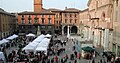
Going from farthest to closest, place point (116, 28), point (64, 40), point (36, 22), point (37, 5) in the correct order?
point (37, 5) < point (36, 22) < point (64, 40) < point (116, 28)

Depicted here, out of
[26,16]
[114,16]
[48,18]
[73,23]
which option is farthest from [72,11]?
[114,16]

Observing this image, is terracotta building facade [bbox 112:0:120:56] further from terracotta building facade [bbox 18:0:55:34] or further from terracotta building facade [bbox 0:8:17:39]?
terracotta building facade [bbox 18:0:55:34]

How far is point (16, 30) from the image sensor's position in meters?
77.9

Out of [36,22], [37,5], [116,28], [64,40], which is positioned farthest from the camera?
[37,5]

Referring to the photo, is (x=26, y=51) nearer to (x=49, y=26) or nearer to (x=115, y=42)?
(x=115, y=42)

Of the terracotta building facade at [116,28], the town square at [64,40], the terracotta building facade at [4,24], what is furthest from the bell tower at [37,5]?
the terracotta building facade at [116,28]

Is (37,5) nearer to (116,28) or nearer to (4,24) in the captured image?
(4,24)

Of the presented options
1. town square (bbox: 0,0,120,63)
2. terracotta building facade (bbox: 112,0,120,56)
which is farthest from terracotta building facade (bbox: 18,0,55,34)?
terracotta building facade (bbox: 112,0,120,56)

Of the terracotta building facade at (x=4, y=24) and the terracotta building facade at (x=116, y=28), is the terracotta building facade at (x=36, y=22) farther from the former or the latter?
the terracotta building facade at (x=116, y=28)

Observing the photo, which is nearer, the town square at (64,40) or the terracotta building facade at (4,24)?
the town square at (64,40)

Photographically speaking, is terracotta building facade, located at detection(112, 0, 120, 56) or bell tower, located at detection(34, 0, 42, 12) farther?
bell tower, located at detection(34, 0, 42, 12)

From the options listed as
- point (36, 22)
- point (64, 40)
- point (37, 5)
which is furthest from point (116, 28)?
point (37, 5)

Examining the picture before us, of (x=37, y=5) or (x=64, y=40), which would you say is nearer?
(x=64, y=40)

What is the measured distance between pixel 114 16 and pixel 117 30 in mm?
2663
